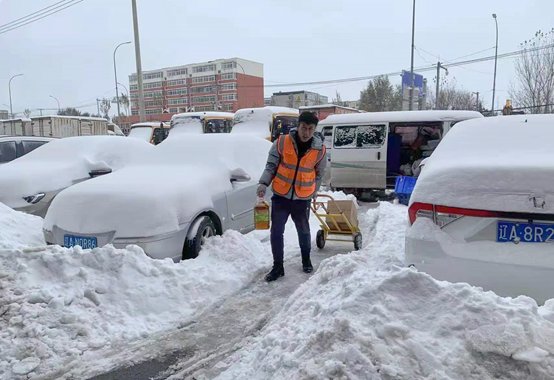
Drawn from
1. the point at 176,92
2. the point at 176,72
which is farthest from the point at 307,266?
the point at 176,72

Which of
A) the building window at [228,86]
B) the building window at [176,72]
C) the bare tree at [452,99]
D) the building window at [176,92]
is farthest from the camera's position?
the building window at [176,72]

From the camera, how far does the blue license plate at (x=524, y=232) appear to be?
262 cm

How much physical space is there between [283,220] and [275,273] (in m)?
0.56

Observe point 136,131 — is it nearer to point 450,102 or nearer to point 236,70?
point 450,102

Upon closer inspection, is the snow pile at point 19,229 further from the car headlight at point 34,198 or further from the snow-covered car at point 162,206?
the car headlight at point 34,198

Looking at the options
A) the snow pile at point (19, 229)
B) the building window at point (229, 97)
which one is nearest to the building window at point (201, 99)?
the building window at point (229, 97)

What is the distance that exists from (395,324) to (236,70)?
247 feet

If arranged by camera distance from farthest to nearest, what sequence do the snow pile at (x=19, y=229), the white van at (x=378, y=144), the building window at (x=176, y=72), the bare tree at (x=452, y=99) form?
the building window at (x=176, y=72) → the bare tree at (x=452, y=99) → the white van at (x=378, y=144) → the snow pile at (x=19, y=229)

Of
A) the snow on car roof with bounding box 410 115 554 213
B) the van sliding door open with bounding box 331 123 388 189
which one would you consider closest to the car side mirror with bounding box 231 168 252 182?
the snow on car roof with bounding box 410 115 554 213

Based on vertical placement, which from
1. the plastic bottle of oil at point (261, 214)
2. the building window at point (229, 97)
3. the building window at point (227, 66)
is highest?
the building window at point (227, 66)

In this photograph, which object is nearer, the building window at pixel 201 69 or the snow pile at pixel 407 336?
the snow pile at pixel 407 336

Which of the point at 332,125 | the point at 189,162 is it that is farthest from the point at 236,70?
the point at 189,162

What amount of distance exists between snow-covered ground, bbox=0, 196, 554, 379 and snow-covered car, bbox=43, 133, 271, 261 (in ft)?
1.05

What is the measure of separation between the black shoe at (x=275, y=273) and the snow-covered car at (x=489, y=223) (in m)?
1.90
